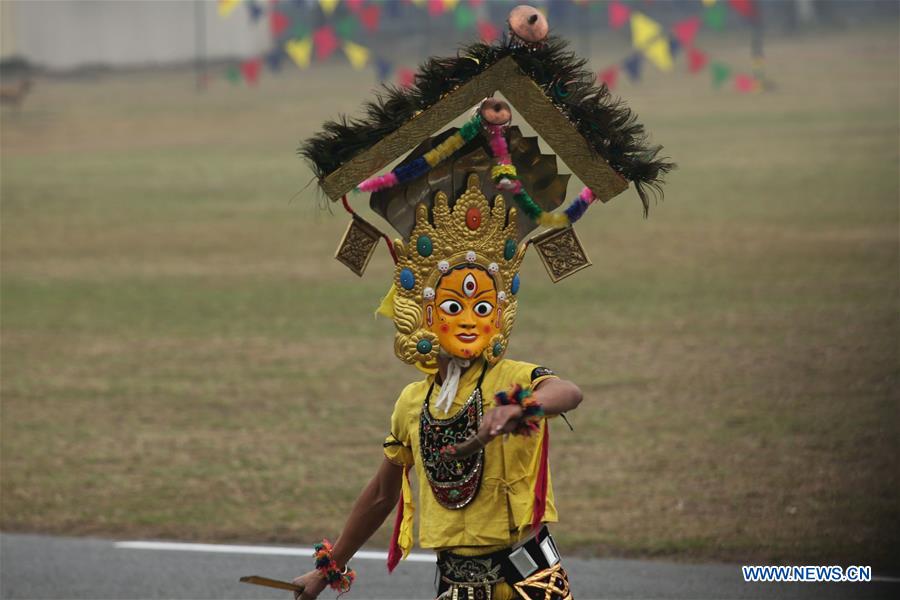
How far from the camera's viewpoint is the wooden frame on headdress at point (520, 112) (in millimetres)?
4082

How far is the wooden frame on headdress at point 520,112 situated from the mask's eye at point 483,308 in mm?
458

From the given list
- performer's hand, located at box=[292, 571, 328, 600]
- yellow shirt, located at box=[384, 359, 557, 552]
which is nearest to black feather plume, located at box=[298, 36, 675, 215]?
yellow shirt, located at box=[384, 359, 557, 552]

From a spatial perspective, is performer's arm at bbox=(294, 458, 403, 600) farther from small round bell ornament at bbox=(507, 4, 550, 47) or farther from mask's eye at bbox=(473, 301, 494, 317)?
small round bell ornament at bbox=(507, 4, 550, 47)

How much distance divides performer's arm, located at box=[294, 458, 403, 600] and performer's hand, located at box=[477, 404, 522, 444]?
0.79 meters

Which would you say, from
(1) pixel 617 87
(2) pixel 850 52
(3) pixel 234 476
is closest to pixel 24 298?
(3) pixel 234 476

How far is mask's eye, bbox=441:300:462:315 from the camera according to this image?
4.20 meters

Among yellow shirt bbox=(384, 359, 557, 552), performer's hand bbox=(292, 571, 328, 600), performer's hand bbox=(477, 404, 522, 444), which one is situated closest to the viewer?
performer's hand bbox=(477, 404, 522, 444)

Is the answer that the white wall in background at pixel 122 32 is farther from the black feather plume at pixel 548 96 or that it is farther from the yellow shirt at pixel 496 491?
the yellow shirt at pixel 496 491

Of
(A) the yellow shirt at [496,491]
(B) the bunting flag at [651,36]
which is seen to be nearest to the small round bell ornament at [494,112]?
(A) the yellow shirt at [496,491]

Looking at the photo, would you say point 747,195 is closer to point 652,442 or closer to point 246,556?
point 652,442

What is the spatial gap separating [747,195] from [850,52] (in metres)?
22.3

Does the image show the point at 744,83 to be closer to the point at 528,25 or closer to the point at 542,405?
the point at 528,25

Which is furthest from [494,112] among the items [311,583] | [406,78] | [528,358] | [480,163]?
[406,78]

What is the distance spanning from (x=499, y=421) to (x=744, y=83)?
32236 mm
